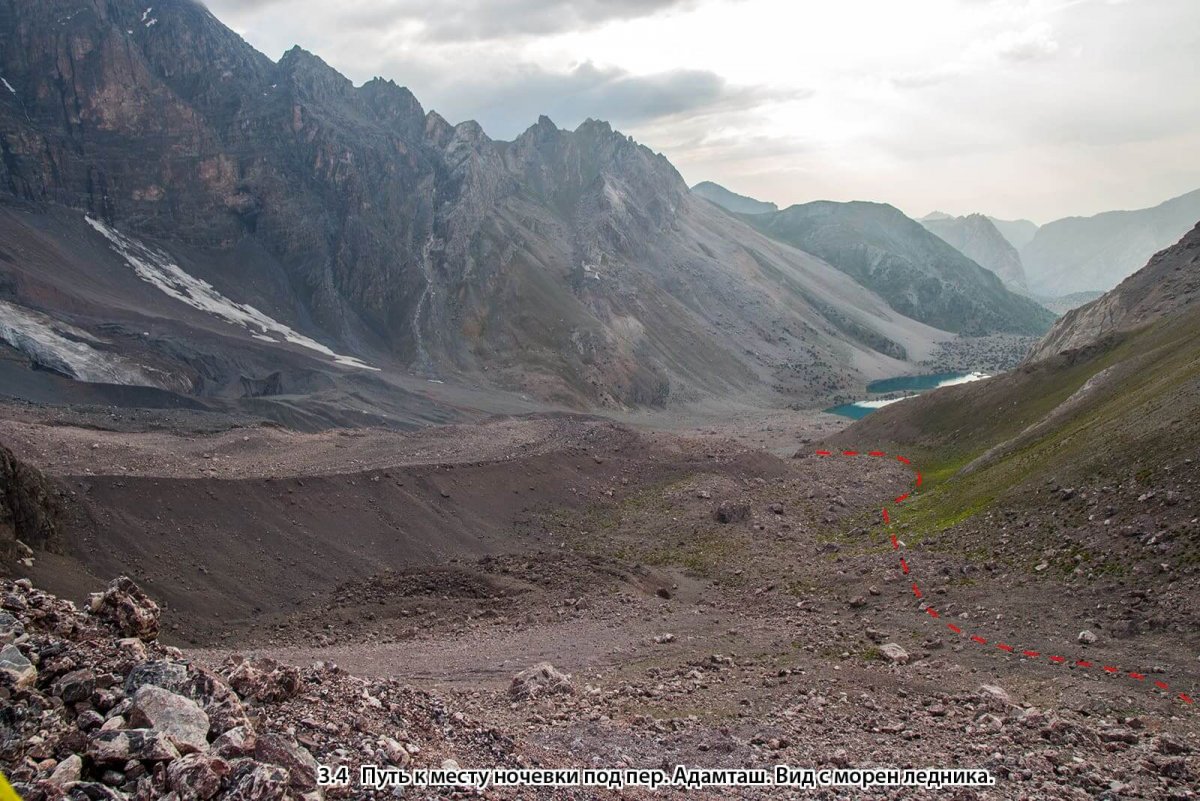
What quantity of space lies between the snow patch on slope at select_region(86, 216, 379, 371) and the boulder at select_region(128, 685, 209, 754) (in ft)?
279

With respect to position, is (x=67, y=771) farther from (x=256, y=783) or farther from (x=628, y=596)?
(x=628, y=596)

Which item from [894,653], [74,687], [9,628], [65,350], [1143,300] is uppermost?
[1143,300]

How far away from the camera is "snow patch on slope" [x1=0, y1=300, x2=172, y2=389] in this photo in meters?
68.7

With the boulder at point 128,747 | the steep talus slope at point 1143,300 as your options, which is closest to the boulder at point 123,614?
the boulder at point 128,747

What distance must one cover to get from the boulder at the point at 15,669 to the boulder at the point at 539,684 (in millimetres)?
9993

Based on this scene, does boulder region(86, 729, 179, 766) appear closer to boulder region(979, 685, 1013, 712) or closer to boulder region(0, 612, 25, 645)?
boulder region(0, 612, 25, 645)

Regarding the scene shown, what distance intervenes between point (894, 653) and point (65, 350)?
71469 mm

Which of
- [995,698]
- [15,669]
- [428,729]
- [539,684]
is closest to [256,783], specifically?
[15,669]

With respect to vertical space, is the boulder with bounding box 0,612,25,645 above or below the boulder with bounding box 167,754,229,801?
above

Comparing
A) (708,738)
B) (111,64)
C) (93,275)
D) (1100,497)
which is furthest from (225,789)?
(111,64)

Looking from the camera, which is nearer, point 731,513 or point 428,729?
point 428,729

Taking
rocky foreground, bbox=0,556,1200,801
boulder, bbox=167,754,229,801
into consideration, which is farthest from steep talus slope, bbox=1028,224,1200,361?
boulder, bbox=167,754,229,801

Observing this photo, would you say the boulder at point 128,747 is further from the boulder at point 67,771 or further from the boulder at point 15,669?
the boulder at point 15,669

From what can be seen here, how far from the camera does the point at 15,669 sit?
10789mm
